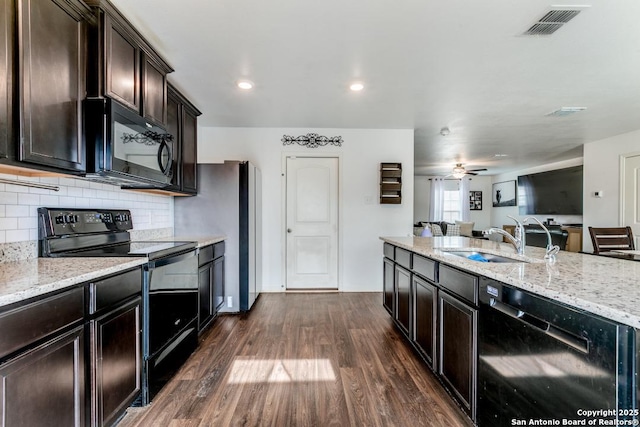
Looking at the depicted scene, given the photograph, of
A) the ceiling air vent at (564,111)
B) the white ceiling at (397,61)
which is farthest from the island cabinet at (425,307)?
the ceiling air vent at (564,111)

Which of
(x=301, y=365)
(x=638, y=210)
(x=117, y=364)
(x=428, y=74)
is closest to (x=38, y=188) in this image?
(x=117, y=364)

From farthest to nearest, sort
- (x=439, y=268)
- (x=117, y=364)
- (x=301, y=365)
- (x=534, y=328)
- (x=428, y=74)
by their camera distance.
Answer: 1. (x=428, y=74)
2. (x=301, y=365)
3. (x=439, y=268)
4. (x=117, y=364)
5. (x=534, y=328)

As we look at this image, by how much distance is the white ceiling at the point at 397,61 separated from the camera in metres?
1.83

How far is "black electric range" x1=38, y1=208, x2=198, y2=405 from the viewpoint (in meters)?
1.79

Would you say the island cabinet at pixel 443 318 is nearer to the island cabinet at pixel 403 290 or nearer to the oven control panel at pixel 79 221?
the island cabinet at pixel 403 290

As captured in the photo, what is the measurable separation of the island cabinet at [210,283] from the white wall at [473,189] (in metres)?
7.83

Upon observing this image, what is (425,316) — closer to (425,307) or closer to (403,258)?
(425,307)

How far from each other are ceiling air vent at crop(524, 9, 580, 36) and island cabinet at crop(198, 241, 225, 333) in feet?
9.67

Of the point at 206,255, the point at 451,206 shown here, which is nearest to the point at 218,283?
the point at 206,255

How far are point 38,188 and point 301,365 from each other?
6.64 feet

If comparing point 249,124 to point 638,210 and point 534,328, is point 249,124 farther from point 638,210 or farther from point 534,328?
point 638,210

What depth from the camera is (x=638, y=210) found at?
4551 millimetres

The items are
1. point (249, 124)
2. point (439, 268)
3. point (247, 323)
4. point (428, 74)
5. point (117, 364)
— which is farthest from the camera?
point (249, 124)

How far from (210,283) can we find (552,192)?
7.89 meters
